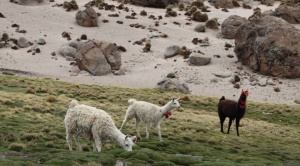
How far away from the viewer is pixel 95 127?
16.9 meters

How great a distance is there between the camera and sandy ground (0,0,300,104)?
5466 centimetres

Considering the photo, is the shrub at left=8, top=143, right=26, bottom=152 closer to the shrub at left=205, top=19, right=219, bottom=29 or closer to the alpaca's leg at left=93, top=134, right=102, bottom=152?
the alpaca's leg at left=93, top=134, right=102, bottom=152

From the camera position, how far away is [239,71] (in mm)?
60625

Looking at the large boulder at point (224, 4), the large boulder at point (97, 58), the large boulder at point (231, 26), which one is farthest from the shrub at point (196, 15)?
the large boulder at point (97, 58)

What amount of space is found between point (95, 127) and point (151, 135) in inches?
265

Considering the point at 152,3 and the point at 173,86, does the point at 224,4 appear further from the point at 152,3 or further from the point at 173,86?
the point at 173,86

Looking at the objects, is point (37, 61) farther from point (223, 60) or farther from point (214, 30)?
point (214, 30)

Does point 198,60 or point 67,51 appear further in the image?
point 67,51

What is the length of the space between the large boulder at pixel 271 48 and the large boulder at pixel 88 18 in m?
27.3

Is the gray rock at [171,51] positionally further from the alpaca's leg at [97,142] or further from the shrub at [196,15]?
the alpaca's leg at [97,142]

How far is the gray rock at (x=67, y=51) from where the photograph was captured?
214 feet

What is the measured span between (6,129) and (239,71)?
44606mm

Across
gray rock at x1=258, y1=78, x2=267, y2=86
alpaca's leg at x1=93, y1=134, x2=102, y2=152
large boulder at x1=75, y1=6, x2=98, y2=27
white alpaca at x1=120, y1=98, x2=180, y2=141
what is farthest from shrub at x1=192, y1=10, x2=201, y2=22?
alpaca's leg at x1=93, y1=134, x2=102, y2=152

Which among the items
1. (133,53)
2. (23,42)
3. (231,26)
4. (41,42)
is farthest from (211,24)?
(23,42)
